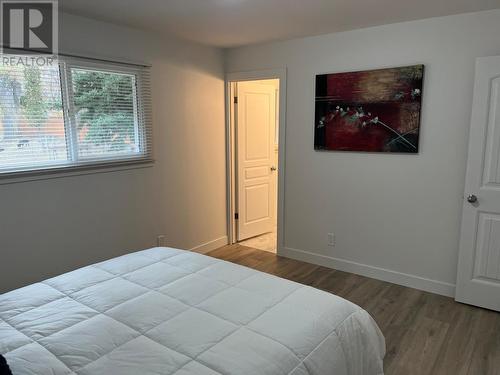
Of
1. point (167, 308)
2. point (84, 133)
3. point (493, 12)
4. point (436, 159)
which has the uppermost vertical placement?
point (493, 12)

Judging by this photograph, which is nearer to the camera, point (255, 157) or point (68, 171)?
point (68, 171)

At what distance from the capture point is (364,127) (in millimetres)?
3398

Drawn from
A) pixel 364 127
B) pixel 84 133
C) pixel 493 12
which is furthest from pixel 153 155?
pixel 493 12

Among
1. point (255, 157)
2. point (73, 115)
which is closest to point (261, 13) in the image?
point (73, 115)

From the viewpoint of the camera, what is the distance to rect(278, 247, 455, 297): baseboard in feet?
10.5

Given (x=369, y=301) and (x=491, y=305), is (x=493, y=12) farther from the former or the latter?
(x=369, y=301)

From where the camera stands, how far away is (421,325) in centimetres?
271

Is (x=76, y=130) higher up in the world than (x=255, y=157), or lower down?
higher up

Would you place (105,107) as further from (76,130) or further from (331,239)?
(331,239)

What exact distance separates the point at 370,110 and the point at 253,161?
1772 millimetres

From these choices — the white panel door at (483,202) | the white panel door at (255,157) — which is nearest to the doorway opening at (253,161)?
the white panel door at (255,157)

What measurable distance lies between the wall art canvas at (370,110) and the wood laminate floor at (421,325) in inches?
50.5

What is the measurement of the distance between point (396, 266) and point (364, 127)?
4.45 ft

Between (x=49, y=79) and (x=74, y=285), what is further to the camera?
(x=49, y=79)
